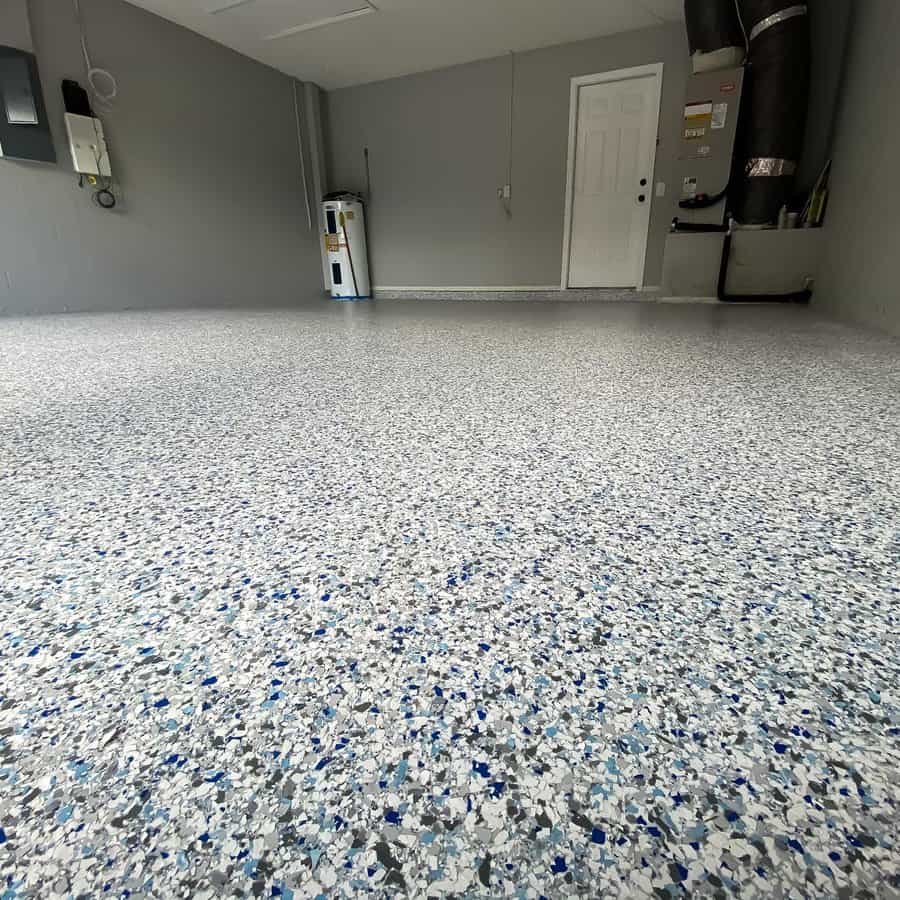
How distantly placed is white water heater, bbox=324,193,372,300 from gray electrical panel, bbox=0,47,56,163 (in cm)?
287

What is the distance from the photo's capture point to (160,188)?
4547 millimetres

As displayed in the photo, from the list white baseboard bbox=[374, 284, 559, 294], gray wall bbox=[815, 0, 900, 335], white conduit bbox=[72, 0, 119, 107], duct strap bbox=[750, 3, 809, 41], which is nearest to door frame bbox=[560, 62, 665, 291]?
white baseboard bbox=[374, 284, 559, 294]

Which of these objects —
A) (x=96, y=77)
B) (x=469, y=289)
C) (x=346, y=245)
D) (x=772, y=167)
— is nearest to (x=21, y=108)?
(x=96, y=77)

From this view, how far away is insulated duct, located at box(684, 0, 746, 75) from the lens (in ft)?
12.3

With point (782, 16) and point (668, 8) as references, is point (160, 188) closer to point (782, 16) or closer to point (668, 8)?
point (668, 8)

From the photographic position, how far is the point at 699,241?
4.21 m

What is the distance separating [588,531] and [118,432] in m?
0.93

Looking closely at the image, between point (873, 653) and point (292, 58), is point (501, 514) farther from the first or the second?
point (292, 58)

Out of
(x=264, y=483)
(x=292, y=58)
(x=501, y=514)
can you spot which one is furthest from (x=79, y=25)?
(x=501, y=514)

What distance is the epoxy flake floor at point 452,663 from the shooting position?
0.84ft

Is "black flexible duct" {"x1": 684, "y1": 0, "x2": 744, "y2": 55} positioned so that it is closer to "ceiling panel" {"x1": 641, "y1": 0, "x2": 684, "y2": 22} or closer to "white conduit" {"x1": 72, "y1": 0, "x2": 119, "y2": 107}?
"ceiling panel" {"x1": 641, "y1": 0, "x2": 684, "y2": 22}

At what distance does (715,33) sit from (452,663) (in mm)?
5294

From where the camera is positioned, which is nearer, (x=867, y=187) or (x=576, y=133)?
(x=867, y=187)

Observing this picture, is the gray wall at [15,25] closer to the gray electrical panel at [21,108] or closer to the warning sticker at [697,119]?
the gray electrical panel at [21,108]
